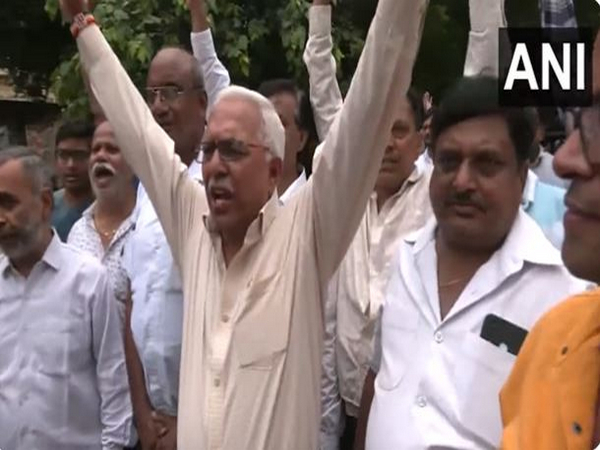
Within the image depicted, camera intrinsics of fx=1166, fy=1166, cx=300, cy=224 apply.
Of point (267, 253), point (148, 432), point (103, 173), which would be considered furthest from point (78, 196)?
point (267, 253)

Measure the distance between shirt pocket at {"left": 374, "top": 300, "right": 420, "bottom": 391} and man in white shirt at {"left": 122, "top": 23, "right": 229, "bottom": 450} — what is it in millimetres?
1160

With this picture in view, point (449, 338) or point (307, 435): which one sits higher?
point (449, 338)

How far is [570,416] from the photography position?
1978 millimetres

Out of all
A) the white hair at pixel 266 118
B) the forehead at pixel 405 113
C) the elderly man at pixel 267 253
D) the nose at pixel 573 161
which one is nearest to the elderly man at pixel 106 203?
the forehead at pixel 405 113

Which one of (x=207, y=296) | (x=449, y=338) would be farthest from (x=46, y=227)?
(x=449, y=338)

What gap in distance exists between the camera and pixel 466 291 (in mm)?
2861

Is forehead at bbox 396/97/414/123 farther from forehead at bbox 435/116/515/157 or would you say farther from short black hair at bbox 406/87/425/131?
forehead at bbox 435/116/515/157

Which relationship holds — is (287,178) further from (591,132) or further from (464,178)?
(591,132)

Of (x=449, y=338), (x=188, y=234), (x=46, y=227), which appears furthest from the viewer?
(x=46, y=227)

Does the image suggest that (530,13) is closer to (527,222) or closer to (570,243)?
(527,222)

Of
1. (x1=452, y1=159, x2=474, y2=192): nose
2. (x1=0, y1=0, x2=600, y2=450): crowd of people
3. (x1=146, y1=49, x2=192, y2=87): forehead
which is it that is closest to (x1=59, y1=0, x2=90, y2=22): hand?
(x1=0, y1=0, x2=600, y2=450): crowd of people

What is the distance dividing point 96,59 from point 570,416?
81.9 inches

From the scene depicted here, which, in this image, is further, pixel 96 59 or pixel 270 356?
pixel 96 59

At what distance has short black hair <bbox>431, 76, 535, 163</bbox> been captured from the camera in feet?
9.68
